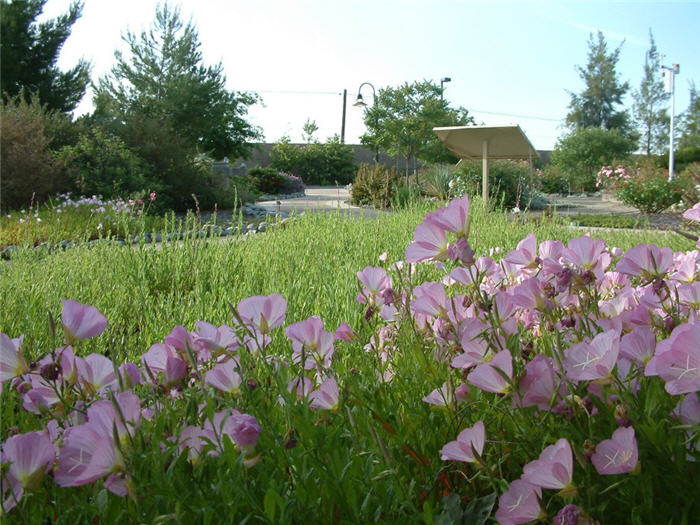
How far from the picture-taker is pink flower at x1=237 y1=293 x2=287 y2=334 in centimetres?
95

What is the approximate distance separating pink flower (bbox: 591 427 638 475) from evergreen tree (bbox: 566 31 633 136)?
2064 inches

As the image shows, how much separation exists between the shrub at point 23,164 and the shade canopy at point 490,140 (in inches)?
319

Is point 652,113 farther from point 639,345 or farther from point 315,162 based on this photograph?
point 639,345

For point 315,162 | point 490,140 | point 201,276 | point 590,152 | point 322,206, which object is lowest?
point 201,276

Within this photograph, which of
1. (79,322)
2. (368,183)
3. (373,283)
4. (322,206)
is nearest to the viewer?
(79,322)

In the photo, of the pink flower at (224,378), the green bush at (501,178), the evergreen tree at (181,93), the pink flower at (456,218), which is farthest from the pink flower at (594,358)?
the evergreen tree at (181,93)

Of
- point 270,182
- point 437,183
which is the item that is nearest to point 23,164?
point 437,183

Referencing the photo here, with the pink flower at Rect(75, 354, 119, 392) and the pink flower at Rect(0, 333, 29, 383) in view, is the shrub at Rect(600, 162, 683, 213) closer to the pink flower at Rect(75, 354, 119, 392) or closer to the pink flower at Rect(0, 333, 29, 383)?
the pink flower at Rect(75, 354, 119, 392)

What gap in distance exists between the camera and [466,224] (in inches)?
35.5

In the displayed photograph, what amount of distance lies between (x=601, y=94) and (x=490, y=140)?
4365 centimetres

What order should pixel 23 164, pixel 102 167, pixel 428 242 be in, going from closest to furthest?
pixel 428 242 → pixel 23 164 → pixel 102 167

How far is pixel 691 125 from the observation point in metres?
45.3

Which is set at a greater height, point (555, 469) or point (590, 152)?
point (590, 152)

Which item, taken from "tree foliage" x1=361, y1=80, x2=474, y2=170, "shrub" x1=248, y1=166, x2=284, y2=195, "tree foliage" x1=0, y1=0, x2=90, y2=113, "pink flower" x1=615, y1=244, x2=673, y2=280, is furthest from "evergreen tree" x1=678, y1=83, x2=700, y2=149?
"pink flower" x1=615, y1=244, x2=673, y2=280
